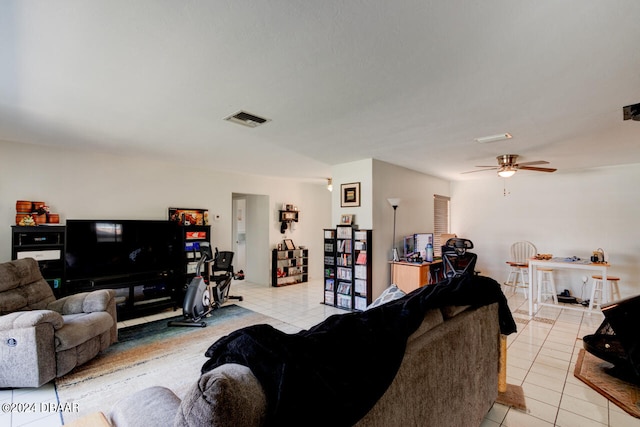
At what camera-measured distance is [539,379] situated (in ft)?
9.05

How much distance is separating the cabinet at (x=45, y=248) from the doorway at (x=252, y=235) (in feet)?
11.4

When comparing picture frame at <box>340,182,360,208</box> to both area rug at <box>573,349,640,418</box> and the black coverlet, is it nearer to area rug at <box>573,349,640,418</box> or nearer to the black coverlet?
area rug at <box>573,349,640,418</box>

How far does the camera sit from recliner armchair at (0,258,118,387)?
2455mm

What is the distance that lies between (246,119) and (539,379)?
373 centimetres

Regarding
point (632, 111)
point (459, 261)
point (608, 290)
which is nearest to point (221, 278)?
point (459, 261)

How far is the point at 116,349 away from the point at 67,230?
1.85m

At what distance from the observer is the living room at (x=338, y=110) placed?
1.58 m

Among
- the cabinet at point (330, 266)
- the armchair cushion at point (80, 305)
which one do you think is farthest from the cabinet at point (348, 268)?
the armchair cushion at point (80, 305)

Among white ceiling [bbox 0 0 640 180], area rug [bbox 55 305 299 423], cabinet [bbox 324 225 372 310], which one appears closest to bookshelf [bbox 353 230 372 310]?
cabinet [bbox 324 225 372 310]

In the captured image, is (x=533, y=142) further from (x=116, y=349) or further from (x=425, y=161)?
(x=116, y=349)

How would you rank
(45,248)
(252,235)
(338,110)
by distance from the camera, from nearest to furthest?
(338,110), (45,248), (252,235)

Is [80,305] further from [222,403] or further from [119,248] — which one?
[222,403]

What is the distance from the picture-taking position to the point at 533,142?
Answer: 3752 millimetres

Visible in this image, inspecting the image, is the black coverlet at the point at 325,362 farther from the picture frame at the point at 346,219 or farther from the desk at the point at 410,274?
the picture frame at the point at 346,219
